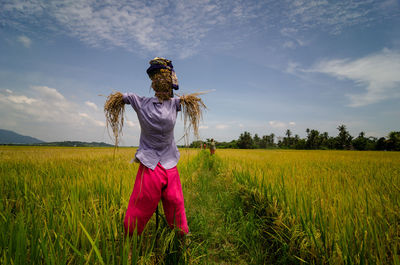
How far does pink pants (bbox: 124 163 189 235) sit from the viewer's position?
132 centimetres

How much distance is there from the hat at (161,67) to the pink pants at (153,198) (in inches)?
31.8

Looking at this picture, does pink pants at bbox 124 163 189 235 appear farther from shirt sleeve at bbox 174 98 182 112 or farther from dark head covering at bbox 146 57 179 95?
dark head covering at bbox 146 57 179 95

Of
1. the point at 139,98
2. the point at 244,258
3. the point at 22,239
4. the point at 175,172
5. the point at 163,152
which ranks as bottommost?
the point at 244,258

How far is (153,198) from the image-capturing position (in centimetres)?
134

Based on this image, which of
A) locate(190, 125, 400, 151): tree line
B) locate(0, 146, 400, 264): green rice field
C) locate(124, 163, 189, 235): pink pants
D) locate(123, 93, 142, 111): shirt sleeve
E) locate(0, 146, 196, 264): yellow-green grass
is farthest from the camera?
locate(190, 125, 400, 151): tree line

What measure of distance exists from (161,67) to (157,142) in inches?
27.3

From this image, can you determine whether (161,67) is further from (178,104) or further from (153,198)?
(153,198)

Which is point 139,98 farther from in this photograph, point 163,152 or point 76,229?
point 76,229

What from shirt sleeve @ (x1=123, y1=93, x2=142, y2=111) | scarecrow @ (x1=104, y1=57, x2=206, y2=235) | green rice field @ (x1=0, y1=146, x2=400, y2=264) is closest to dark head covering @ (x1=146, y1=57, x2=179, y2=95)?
scarecrow @ (x1=104, y1=57, x2=206, y2=235)

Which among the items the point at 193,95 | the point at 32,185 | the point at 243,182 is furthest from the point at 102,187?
the point at 243,182

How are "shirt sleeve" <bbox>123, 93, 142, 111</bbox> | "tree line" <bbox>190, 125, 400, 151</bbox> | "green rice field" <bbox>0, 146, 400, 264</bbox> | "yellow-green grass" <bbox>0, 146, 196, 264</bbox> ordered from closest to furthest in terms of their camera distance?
1. "yellow-green grass" <bbox>0, 146, 196, 264</bbox>
2. "green rice field" <bbox>0, 146, 400, 264</bbox>
3. "shirt sleeve" <bbox>123, 93, 142, 111</bbox>
4. "tree line" <bbox>190, 125, 400, 151</bbox>

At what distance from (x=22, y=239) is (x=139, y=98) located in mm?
1182

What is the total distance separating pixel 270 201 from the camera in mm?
2104

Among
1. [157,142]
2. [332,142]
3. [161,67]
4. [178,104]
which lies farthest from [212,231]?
[332,142]
